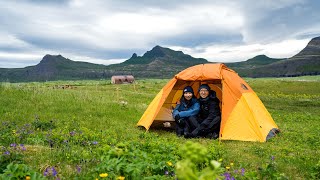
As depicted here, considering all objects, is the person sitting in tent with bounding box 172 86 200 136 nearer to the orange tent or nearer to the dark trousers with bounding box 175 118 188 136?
the dark trousers with bounding box 175 118 188 136

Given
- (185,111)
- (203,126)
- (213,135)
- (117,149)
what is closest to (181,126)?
(185,111)

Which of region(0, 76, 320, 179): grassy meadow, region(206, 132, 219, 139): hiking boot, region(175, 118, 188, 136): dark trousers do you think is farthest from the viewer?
region(175, 118, 188, 136): dark trousers

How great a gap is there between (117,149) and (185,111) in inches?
313

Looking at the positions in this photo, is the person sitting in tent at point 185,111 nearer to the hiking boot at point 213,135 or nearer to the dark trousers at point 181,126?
the dark trousers at point 181,126

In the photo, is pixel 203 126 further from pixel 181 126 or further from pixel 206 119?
pixel 181 126

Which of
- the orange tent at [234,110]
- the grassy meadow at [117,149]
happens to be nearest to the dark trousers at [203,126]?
the orange tent at [234,110]

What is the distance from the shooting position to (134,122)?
567 inches

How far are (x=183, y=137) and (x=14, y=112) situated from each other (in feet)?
22.8

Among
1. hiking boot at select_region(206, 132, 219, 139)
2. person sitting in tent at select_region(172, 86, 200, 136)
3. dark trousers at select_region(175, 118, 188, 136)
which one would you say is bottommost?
hiking boot at select_region(206, 132, 219, 139)

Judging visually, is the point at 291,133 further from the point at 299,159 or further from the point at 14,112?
the point at 14,112

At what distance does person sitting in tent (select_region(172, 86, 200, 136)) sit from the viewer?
41.4 ft

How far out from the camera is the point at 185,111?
1269cm

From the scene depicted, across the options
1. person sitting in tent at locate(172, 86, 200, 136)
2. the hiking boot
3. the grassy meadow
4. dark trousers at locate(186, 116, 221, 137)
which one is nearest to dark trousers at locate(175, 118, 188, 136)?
person sitting in tent at locate(172, 86, 200, 136)

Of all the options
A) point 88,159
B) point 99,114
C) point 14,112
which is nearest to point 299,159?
point 88,159
